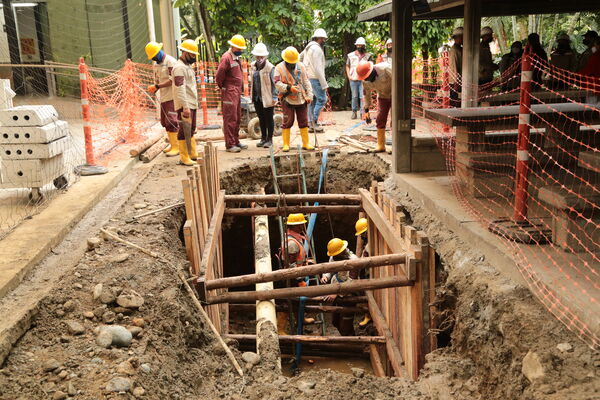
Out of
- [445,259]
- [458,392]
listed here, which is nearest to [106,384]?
[458,392]

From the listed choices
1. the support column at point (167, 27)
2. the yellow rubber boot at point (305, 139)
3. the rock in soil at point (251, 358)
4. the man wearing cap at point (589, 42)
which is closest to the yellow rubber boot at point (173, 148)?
the yellow rubber boot at point (305, 139)

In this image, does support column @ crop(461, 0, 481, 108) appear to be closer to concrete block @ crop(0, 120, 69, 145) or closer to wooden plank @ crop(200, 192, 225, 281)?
wooden plank @ crop(200, 192, 225, 281)

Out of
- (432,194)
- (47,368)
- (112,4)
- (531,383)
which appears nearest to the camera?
(531,383)

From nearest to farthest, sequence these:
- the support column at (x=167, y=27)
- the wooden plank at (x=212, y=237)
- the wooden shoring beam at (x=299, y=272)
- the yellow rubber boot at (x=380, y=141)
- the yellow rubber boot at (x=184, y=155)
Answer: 1. the wooden shoring beam at (x=299, y=272)
2. the wooden plank at (x=212, y=237)
3. the yellow rubber boot at (x=184, y=155)
4. the yellow rubber boot at (x=380, y=141)
5. the support column at (x=167, y=27)

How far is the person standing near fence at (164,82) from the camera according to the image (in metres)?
9.45

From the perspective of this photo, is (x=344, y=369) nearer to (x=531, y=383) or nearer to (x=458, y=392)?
(x=458, y=392)

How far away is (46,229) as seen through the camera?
6.12 m

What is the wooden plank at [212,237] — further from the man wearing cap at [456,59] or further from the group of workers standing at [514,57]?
the man wearing cap at [456,59]

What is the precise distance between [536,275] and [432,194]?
273 cm

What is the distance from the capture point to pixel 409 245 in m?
5.31

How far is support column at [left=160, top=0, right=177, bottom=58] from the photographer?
18545mm

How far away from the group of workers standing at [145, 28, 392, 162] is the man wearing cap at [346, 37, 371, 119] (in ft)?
4.62

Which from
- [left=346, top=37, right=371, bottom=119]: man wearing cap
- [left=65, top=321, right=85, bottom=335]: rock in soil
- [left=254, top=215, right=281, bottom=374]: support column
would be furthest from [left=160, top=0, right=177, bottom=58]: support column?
[left=65, top=321, right=85, bottom=335]: rock in soil

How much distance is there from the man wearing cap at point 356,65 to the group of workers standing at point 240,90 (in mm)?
1410
